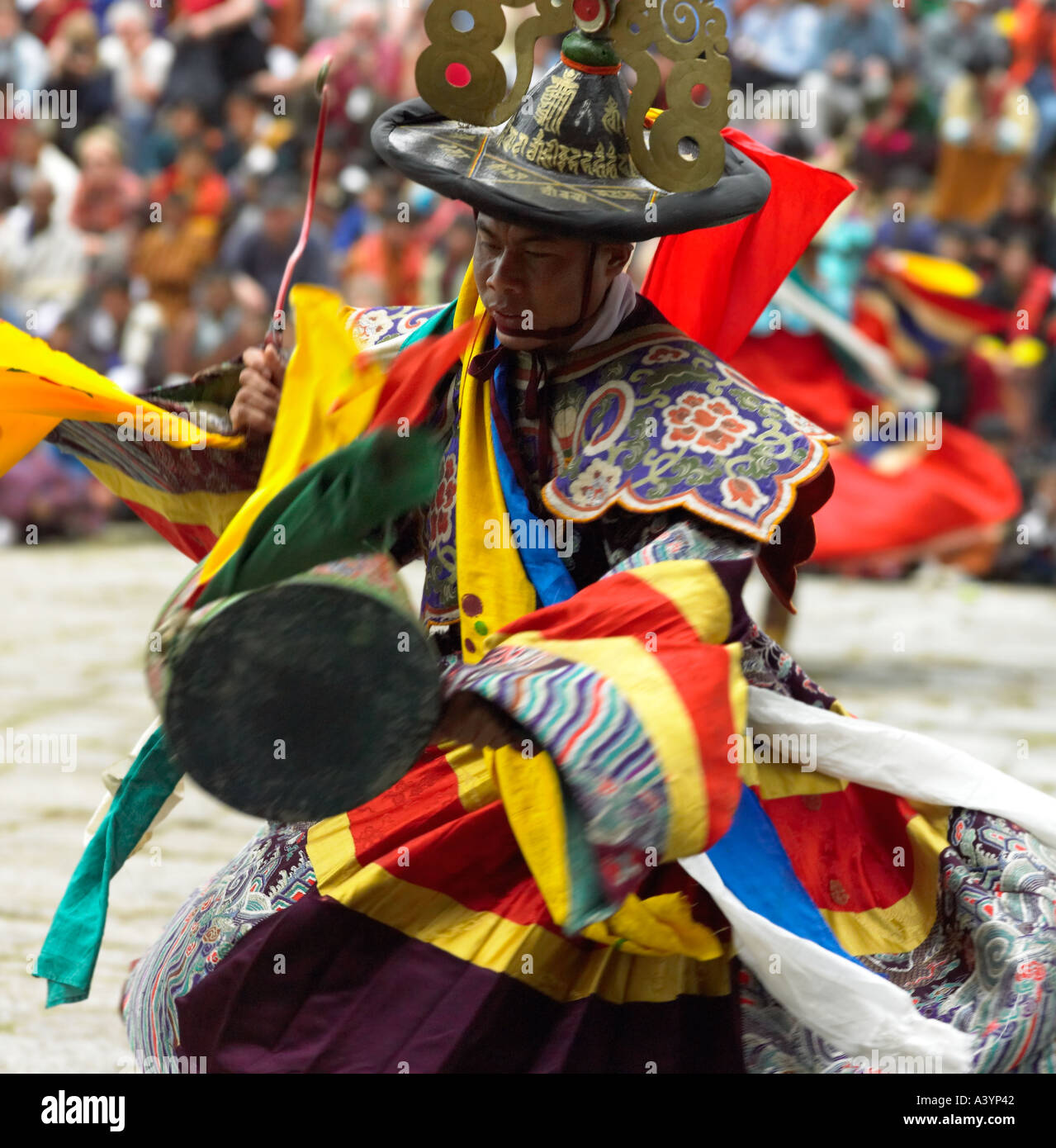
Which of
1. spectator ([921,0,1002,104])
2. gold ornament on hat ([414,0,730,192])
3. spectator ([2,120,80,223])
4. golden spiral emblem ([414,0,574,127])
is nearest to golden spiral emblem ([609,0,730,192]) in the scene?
gold ornament on hat ([414,0,730,192])

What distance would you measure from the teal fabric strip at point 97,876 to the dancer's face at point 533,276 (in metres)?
0.74

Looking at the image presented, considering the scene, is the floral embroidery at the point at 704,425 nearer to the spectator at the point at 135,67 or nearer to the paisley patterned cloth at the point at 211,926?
the paisley patterned cloth at the point at 211,926

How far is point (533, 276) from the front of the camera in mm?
2232

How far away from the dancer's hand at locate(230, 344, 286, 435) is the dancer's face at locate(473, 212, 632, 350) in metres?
0.35

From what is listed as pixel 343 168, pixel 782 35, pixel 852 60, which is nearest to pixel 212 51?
pixel 343 168

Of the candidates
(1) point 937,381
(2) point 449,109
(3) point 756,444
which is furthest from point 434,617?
(1) point 937,381

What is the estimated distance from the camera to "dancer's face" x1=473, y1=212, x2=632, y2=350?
2215mm

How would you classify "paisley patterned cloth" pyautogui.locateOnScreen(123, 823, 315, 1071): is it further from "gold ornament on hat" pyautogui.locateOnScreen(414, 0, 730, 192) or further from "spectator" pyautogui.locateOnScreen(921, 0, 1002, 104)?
"spectator" pyautogui.locateOnScreen(921, 0, 1002, 104)

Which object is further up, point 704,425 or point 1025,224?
point 704,425

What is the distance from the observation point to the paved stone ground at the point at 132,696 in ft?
11.1

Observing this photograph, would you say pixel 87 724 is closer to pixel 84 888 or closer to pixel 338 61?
pixel 84 888

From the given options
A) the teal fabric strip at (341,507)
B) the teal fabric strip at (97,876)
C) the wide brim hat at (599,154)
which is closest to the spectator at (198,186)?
the teal fabric strip at (97,876)

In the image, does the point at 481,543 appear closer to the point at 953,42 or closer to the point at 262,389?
the point at 262,389

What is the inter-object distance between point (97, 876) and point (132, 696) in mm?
3486
